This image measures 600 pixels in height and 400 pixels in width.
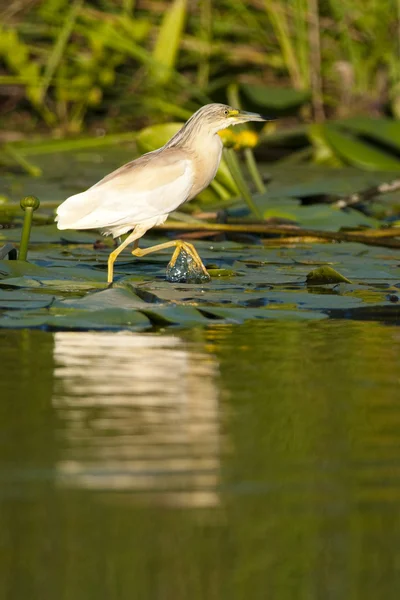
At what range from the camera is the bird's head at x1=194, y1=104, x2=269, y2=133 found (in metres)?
5.26

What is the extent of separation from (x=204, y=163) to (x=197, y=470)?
285 centimetres

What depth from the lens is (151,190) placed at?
4.84 meters

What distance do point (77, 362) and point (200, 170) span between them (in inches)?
76.6

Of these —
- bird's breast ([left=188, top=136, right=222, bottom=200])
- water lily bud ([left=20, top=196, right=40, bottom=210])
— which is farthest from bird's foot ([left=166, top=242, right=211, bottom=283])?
water lily bud ([left=20, top=196, right=40, bottom=210])

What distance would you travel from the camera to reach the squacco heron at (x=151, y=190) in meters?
4.79

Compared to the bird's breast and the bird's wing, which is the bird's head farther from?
the bird's wing

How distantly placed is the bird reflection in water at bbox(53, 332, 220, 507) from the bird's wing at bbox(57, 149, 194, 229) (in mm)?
1143

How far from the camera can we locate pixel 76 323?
3705 mm

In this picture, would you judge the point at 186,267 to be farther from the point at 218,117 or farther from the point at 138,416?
the point at 138,416

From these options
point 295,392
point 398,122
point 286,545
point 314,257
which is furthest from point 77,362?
point 398,122

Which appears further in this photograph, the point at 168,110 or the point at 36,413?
the point at 168,110

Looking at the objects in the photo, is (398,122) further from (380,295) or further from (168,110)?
(380,295)

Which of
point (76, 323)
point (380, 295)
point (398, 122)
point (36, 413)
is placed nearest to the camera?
point (36, 413)

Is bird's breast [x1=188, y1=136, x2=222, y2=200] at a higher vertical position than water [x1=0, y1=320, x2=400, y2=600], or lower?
higher
